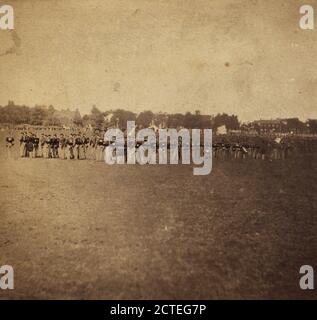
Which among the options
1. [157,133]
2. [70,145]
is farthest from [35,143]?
[157,133]

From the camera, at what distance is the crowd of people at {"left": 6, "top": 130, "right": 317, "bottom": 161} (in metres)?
6.20

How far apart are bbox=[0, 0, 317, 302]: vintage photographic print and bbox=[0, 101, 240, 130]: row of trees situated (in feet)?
0.08

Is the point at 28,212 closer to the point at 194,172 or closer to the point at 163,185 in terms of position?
the point at 163,185

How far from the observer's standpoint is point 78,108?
19.2ft

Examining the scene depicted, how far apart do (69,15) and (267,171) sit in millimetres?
4396

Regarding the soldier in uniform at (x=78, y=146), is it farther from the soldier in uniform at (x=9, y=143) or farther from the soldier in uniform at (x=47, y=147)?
the soldier in uniform at (x=9, y=143)

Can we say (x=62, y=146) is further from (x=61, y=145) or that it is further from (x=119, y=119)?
(x=119, y=119)

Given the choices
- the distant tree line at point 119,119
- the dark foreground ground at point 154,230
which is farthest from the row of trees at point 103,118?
the dark foreground ground at point 154,230

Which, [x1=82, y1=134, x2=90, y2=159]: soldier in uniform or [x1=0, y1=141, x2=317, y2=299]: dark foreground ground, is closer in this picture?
[x1=0, y1=141, x2=317, y2=299]: dark foreground ground

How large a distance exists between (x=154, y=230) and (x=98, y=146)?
2.27 m

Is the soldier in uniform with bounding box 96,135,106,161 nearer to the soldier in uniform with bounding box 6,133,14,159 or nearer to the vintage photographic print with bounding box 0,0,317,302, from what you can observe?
the vintage photographic print with bounding box 0,0,317,302

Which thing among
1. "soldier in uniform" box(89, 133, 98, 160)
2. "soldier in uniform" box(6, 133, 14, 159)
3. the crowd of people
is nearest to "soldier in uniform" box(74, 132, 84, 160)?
the crowd of people

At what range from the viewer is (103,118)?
610 centimetres


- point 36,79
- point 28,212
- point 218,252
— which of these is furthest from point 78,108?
point 218,252
